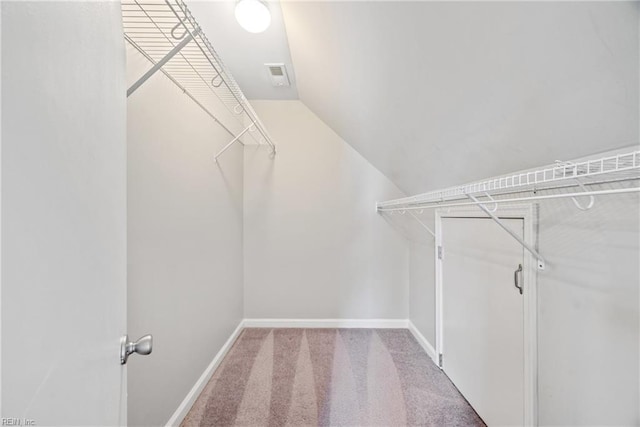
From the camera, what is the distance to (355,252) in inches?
112

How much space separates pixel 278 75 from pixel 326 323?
249cm

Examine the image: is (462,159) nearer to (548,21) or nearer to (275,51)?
(548,21)

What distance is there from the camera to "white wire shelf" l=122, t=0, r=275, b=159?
3.09 ft

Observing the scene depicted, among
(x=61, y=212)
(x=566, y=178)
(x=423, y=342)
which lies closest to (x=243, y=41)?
(x=61, y=212)

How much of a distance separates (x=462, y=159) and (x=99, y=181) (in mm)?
1538

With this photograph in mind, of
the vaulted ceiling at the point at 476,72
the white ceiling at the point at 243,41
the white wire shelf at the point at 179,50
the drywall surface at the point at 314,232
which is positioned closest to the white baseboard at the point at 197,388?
the drywall surface at the point at 314,232

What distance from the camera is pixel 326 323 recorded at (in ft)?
9.26

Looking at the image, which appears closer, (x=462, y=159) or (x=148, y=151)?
(x=148, y=151)

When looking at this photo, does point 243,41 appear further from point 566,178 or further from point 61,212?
point 566,178

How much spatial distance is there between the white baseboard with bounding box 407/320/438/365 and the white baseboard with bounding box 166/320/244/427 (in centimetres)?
177

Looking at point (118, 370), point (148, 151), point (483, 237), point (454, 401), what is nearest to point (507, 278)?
point (483, 237)

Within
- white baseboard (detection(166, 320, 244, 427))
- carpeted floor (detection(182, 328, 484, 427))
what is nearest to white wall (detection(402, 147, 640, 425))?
carpeted floor (detection(182, 328, 484, 427))

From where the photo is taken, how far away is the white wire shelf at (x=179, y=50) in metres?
0.94

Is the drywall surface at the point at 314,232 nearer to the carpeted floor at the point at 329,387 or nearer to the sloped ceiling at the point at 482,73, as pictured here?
the carpeted floor at the point at 329,387
